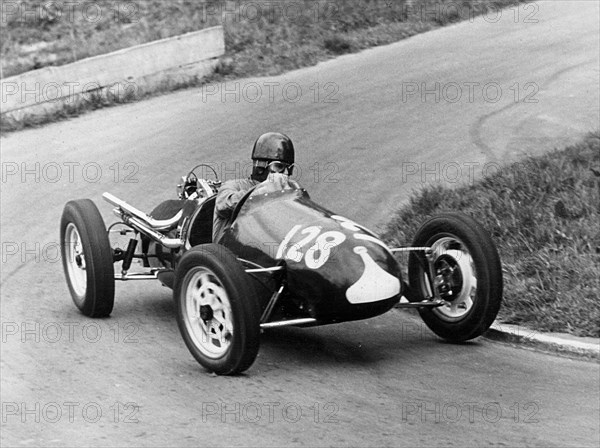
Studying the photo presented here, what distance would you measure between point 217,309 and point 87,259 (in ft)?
5.08

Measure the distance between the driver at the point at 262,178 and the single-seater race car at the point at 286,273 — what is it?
0.08m

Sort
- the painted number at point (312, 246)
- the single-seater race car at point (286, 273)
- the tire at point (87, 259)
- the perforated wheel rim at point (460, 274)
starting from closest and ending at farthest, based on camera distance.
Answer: the single-seater race car at point (286, 273)
the painted number at point (312, 246)
the perforated wheel rim at point (460, 274)
the tire at point (87, 259)

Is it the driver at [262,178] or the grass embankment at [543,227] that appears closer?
the driver at [262,178]

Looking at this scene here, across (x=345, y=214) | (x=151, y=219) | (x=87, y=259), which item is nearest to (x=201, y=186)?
(x=151, y=219)

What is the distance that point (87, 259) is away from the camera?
8.23 metres

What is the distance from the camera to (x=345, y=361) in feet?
24.8

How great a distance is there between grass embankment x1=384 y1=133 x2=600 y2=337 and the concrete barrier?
5.80 m

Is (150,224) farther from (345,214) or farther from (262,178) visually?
(345,214)

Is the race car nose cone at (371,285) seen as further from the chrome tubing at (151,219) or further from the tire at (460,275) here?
the chrome tubing at (151,219)

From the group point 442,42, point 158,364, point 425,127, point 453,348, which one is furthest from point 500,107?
point 158,364

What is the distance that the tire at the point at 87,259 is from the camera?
823 centimetres

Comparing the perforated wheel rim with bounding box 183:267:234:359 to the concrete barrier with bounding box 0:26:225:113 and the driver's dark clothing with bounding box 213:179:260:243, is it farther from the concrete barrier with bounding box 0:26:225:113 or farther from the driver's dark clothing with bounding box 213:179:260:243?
the concrete barrier with bounding box 0:26:225:113

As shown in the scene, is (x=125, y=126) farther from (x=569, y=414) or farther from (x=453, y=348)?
(x=569, y=414)

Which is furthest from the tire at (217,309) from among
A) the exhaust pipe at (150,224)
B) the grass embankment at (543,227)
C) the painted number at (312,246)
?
the grass embankment at (543,227)
